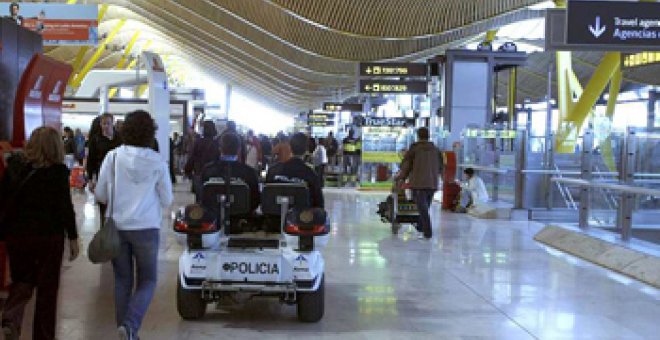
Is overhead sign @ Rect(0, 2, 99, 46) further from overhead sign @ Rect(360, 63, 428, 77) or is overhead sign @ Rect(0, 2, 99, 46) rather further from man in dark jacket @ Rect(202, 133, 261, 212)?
man in dark jacket @ Rect(202, 133, 261, 212)

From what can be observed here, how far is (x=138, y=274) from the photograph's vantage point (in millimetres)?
5160

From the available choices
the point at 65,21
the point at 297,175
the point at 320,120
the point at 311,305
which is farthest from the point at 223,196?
the point at 320,120

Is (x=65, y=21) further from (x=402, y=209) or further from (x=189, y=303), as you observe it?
(x=189, y=303)

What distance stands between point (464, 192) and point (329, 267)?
347 inches

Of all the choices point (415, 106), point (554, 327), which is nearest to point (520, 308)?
point (554, 327)

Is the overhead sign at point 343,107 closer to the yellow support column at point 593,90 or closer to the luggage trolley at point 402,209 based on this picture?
the yellow support column at point 593,90

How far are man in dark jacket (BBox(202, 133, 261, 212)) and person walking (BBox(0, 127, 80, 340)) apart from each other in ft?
5.12

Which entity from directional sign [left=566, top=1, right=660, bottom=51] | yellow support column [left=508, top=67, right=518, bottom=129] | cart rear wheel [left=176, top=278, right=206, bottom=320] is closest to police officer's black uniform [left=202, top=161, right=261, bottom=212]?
cart rear wheel [left=176, top=278, right=206, bottom=320]

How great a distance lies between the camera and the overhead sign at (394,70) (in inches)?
939

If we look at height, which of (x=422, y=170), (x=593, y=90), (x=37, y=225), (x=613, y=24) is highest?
(x=593, y=90)

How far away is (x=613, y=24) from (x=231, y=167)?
5379mm

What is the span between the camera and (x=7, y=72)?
7.86 metres

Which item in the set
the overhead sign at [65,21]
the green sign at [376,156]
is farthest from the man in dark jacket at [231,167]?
the overhead sign at [65,21]

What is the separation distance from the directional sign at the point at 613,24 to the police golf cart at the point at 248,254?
4.67 m
